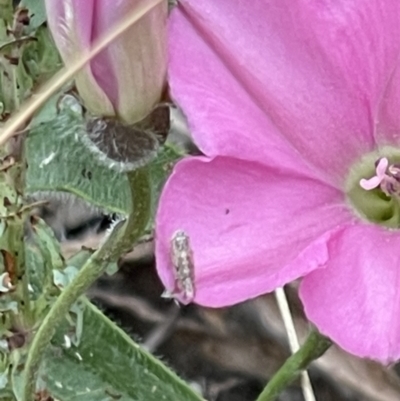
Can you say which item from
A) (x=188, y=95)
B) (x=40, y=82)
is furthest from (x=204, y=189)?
(x=40, y=82)

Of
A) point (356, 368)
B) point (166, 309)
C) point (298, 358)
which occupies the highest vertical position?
point (298, 358)

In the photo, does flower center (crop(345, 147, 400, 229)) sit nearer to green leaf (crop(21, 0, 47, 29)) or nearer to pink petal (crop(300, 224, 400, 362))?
pink petal (crop(300, 224, 400, 362))

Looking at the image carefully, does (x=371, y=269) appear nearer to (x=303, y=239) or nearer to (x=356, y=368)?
(x=303, y=239)

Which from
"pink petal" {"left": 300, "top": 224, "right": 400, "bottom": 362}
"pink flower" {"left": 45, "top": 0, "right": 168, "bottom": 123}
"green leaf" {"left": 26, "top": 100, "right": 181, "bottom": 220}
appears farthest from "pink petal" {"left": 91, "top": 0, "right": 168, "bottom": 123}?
"green leaf" {"left": 26, "top": 100, "right": 181, "bottom": 220}

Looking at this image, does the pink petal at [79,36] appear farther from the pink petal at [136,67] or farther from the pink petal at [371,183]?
the pink petal at [371,183]

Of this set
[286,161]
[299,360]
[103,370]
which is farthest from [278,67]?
[103,370]

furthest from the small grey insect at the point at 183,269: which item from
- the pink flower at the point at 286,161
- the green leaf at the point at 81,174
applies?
the green leaf at the point at 81,174
